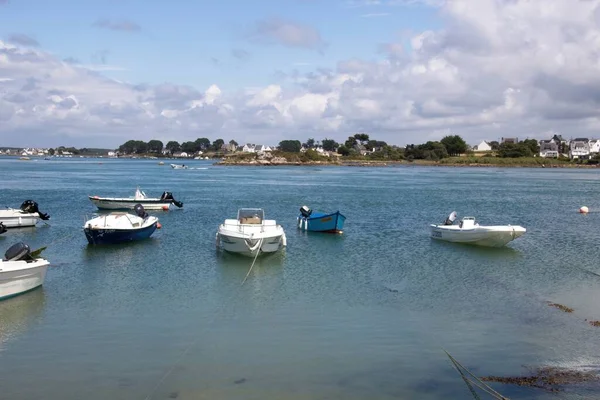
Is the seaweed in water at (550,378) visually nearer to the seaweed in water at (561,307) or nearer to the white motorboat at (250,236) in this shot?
the seaweed in water at (561,307)

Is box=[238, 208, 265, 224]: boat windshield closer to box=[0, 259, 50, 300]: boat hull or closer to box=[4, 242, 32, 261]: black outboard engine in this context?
box=[0, 259, 50, 300]: boat hull

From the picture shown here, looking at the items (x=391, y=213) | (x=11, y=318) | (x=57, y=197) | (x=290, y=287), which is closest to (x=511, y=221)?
(x=391, y=213)

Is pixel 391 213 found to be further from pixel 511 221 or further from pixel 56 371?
pixel 56 371

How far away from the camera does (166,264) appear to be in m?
30.4

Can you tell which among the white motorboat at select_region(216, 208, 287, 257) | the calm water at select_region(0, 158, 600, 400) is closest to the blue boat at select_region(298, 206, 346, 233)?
the calm water at select_region(0, 158, 600, 400)

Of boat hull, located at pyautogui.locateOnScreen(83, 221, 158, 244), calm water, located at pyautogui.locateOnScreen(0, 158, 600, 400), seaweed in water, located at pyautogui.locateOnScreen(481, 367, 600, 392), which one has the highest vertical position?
boat hull, located at pyautogui.locateOnScreen(83, 221, 158, 244)

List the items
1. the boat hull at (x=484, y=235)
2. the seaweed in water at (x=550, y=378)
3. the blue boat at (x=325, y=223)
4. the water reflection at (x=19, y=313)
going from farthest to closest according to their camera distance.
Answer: the blue boat at (x=325, y=223) → the boat hull at (x=484, y=235) → the water reflection at (x=19, y=313) → the seaweed in water at (x=550, y=378)

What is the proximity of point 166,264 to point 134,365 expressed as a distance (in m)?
14.5

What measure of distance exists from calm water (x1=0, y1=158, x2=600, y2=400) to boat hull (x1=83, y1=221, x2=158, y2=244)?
72 cm

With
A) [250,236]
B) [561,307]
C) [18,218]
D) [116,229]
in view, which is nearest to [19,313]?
[250,236]

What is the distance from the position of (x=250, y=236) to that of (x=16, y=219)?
20.0m

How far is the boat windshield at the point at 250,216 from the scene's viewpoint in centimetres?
3338

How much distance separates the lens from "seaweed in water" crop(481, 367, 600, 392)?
14766 millimetres

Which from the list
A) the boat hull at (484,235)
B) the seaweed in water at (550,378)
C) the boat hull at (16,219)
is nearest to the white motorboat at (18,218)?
the boat hull at (16,219)
